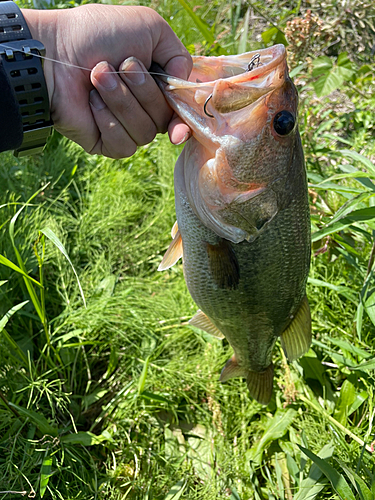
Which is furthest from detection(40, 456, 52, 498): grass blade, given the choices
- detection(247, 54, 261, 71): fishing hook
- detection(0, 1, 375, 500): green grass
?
detection(247, 54, 261, 71): fishing hook

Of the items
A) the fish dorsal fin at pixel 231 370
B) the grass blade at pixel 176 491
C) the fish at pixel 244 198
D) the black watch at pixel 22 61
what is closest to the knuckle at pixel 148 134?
the fish at pixel 244 198

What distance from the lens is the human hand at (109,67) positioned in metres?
1.65

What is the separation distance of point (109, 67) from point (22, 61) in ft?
0.93

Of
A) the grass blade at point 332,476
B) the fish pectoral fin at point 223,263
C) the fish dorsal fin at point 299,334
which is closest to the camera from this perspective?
the fish pectoral fin at point 223,263

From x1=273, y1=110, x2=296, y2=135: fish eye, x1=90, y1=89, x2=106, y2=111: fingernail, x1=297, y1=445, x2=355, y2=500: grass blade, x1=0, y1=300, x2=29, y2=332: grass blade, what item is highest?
x1=90, y1=89, x2=106, y2=111: fingernail

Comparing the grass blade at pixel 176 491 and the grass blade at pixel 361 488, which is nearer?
the grass blade at pixel 361 488

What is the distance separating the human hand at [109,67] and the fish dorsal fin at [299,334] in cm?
100

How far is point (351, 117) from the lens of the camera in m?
4.68

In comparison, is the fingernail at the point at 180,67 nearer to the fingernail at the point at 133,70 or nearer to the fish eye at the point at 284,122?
the fingernail at the point at 133,70

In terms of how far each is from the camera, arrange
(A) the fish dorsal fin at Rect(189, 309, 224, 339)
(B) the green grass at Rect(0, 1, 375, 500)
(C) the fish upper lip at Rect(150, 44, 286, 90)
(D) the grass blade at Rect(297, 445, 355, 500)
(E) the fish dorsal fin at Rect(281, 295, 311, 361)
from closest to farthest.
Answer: (C) the fish upper lip at Rect(150, 44, 286, 90), (D) the grass blade at Rect(297, 445, 355, 500), (E) the fish dorsal fin at Rect(281, 295, 311, 361), (B) the green grass at Rect(0, 1, 375, 500), (A) the fish dorsal fin at Rect(189, 309, 224, 339)

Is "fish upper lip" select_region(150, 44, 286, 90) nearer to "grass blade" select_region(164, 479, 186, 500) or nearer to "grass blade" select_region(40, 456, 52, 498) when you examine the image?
"grass blade" select_region(40, 456, 52, 498)

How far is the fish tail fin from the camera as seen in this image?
2398 millimetres

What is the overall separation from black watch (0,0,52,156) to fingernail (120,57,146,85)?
0.27 metres

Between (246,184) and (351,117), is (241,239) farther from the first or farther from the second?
(351,117)
